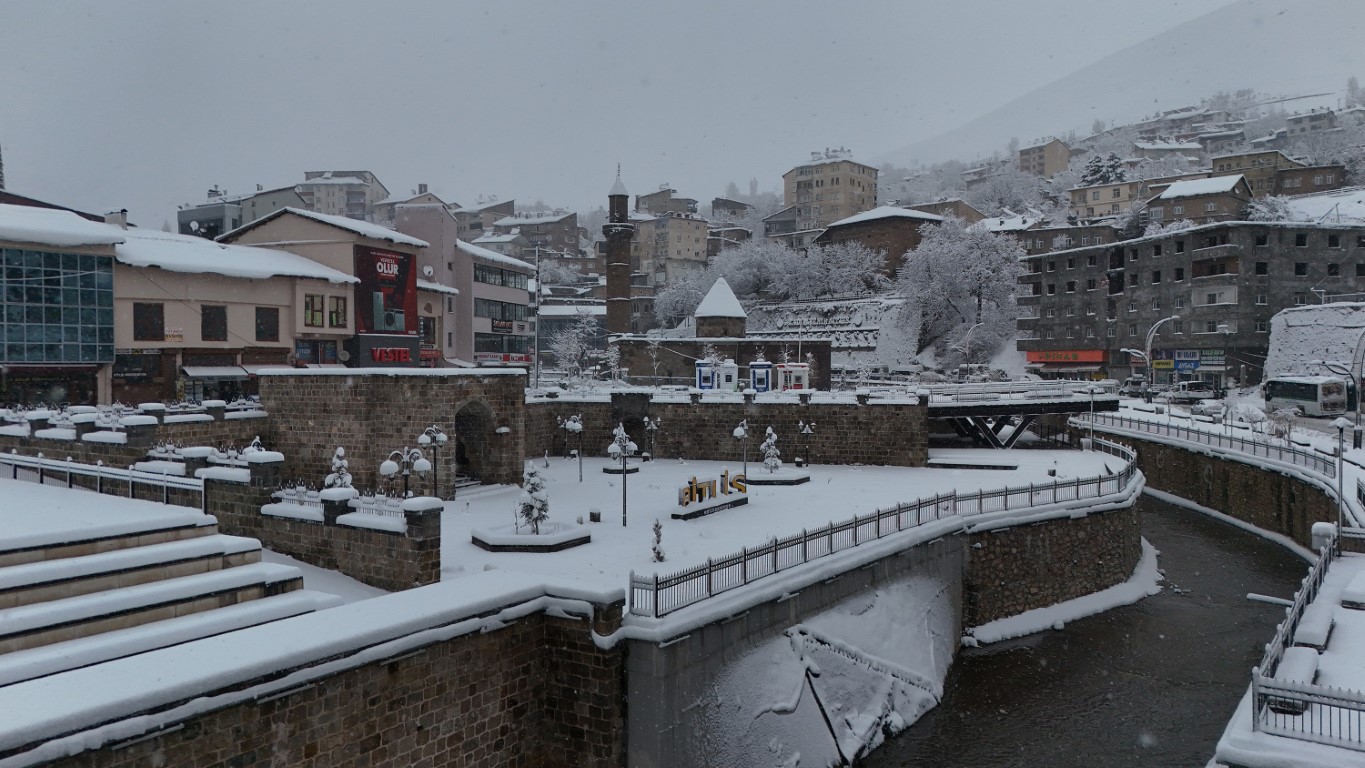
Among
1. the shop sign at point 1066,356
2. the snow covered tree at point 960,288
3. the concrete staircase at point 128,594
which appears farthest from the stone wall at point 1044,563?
the snow covered tree at point 960,288

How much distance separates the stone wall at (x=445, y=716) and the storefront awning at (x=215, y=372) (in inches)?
1045

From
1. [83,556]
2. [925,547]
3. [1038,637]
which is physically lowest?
[1038,637]

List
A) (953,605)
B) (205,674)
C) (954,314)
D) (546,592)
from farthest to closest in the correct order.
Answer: (954,314), (953,605), (546,592), (205,674)

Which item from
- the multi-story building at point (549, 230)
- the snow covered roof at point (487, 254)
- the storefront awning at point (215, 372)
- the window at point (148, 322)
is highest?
the multi-story building at point (549, 230)

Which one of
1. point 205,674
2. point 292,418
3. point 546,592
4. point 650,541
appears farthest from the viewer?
point 292,418

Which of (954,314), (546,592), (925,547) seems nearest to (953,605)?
(925,547)

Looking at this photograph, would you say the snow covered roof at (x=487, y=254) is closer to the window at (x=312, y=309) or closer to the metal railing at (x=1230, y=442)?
the window at (x=312, y=309)

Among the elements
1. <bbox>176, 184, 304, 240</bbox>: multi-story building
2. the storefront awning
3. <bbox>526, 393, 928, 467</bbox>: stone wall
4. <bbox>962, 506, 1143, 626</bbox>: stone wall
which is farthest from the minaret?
<bbox>962, 506, 1143, 626</bbox>: stone wall

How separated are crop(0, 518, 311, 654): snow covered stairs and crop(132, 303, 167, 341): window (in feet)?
71.0

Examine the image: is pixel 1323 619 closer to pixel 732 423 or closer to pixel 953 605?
pixel 953 605

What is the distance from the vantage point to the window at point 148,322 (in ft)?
106

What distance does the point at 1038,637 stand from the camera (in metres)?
23.4

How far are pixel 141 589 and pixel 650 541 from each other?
10.6 metres

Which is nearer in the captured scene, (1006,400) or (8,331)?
(8,331)
